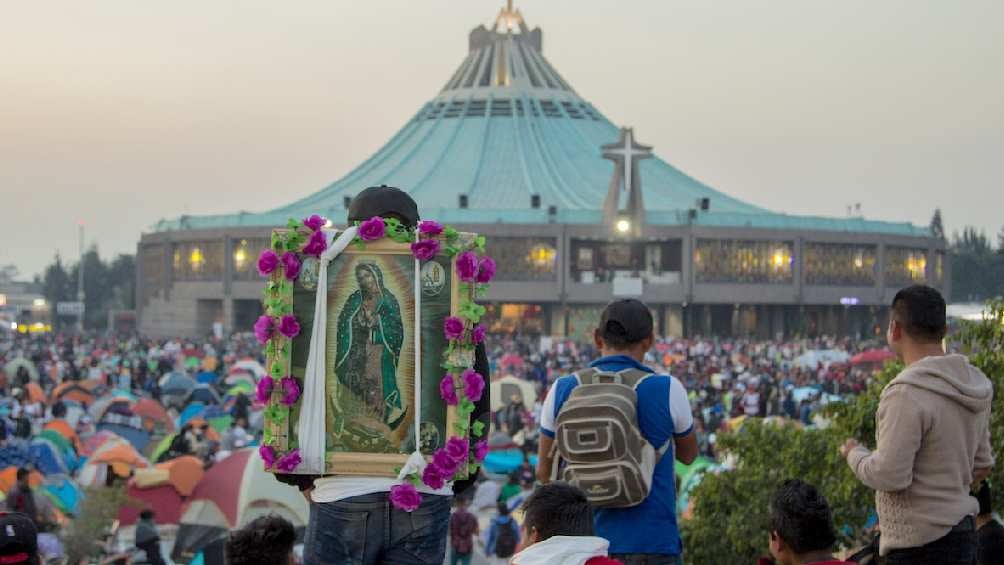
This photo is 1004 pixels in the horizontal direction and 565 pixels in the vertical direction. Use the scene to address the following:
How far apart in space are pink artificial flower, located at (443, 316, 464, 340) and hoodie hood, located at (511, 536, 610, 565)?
26.3 inches

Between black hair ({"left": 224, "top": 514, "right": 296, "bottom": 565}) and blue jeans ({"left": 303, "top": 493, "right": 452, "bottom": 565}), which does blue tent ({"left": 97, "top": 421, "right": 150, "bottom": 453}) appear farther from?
black hair ({"left": 224, "top": 514, "right": 296, "bottom": 565})

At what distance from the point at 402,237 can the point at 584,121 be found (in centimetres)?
7050

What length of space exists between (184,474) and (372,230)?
11566 millimetres

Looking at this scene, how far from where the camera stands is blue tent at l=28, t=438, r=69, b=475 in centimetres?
1623

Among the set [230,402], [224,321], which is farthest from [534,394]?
[224,321]

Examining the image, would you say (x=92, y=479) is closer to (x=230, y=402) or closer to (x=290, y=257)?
(x=230, y=402)

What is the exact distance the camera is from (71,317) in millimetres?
107438

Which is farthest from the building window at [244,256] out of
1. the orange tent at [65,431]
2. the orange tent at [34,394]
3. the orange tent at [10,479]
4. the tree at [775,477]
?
the tree at [775,477]

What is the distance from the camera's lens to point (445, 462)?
14.6 feet

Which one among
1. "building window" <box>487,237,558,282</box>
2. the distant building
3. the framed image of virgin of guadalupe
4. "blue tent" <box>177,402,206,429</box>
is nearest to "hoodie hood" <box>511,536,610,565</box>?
the framed image of virgin of guadalupe

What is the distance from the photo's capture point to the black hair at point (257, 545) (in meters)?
4.18

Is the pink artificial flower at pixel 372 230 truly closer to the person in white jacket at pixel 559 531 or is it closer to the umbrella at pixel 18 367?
the person in white jacket at pixel 559 531

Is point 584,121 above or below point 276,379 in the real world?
above

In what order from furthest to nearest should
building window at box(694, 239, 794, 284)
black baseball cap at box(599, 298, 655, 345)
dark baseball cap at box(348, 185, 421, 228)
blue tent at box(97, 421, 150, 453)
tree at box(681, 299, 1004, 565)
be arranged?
building window at box(694, 239, 794, 284)
blue tent at box(97, 421, 150, 453)
tree at box(681, 299, 1004, 565)
black baseball cap at box(599, 298, 655, 345)
dark baseball cap at box(348, 185, 421, 228)
